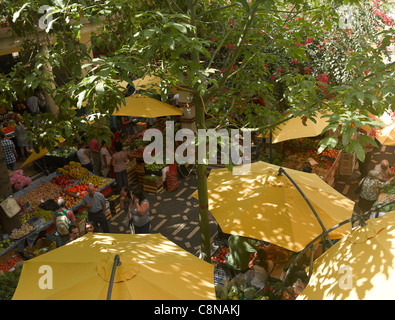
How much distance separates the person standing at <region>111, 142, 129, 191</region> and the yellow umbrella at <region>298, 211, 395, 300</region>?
721cm

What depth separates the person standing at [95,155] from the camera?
11188 millimetres

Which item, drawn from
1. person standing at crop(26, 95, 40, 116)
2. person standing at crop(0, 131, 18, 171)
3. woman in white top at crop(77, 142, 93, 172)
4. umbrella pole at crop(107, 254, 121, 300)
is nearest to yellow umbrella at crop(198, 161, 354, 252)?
umbrella pole at crop(107, 254, 121, 300)

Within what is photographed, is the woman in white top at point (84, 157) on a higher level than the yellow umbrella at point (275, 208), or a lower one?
lower

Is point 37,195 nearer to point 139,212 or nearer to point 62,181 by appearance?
point 62,181

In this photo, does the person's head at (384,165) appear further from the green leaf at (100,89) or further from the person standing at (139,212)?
the green leaf at (100,89)

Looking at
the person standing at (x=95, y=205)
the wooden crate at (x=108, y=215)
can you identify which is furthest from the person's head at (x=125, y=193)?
the wooden crate at (x=108, y=215)

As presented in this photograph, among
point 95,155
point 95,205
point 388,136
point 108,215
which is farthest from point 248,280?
point 95,155

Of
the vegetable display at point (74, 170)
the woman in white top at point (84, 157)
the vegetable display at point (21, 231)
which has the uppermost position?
the woman in white top at point (84, 157)

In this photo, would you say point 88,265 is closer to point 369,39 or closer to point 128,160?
point 128,160

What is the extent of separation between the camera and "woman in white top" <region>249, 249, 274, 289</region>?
20.3ft

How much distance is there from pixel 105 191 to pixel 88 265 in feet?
20.4

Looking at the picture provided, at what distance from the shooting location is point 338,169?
38.1ft

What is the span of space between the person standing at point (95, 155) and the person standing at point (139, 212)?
389 cm

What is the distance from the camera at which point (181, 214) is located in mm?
9891
